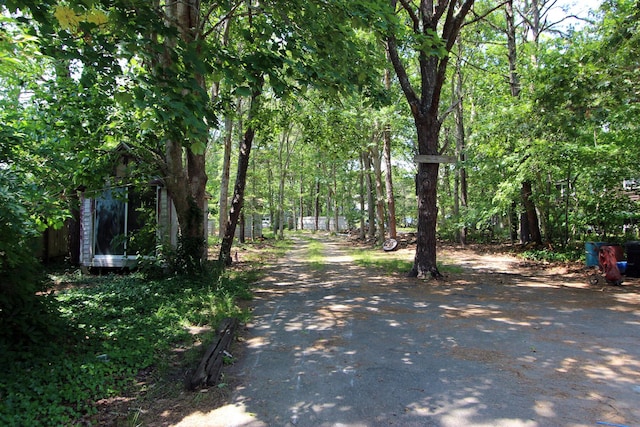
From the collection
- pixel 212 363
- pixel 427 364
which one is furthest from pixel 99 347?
pixel 427 364

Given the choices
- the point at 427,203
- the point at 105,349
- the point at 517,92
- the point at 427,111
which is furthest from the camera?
the point at 517,92

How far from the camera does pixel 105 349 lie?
15.1 feet

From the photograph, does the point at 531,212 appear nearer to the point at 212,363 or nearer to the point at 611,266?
the point at 611,266

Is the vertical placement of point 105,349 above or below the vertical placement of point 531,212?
below

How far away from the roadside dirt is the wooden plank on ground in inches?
5.3

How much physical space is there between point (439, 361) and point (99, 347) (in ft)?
12.6

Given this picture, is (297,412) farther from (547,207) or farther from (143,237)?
(547,207)

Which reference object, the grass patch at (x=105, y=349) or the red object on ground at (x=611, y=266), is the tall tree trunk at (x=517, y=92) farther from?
the grass patch at (x=105, y=349)

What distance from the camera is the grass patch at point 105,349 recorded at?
3.31 m

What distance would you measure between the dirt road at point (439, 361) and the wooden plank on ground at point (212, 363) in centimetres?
21

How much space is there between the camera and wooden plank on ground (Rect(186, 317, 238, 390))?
3977 millimetres

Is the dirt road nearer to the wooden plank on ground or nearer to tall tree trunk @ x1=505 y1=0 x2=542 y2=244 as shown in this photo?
the wooden plank on ground

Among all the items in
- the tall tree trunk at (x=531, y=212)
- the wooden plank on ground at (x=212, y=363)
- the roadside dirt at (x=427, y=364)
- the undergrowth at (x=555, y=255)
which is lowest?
the roadside dirt at (x=427, y=364)

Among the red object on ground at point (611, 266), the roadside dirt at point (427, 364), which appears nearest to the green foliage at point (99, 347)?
the roadside dirt at point (427, 364)
